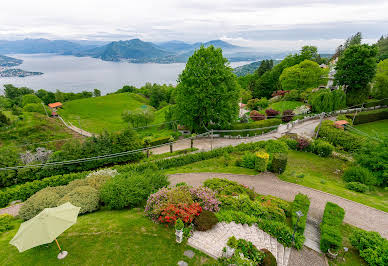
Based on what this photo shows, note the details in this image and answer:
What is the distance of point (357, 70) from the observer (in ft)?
111

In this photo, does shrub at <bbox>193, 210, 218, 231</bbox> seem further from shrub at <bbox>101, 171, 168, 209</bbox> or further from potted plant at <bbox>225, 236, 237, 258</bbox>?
shrub at <bbox>101, 171, 168, 209</bbox>

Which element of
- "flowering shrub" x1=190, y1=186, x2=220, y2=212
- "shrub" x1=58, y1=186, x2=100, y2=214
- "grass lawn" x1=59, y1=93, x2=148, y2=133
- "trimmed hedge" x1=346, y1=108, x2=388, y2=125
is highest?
"trimmed hedge" x1=346, y1=108, x2=388, y2=125

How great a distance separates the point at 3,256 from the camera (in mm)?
9789

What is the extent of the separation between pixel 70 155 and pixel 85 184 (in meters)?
6.59

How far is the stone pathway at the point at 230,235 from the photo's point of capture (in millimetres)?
10158

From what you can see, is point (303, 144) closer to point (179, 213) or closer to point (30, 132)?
point (179, 213)

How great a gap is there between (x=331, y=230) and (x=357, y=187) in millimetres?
9808

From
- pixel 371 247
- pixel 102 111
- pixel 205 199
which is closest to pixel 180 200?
pixel 205 199

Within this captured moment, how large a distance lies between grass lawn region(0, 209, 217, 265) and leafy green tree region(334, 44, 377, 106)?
40.9m

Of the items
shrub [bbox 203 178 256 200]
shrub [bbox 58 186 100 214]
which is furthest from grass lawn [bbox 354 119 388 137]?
shrub [bbox 58 186 100 214]

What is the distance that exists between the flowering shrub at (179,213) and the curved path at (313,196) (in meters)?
6.64

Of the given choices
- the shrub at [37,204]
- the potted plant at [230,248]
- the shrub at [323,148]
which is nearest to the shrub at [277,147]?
the shrub at [323,148]

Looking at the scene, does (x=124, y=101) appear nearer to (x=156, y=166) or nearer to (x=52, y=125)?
(x=52, y=125)

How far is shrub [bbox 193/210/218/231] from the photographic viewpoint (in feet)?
36.8
